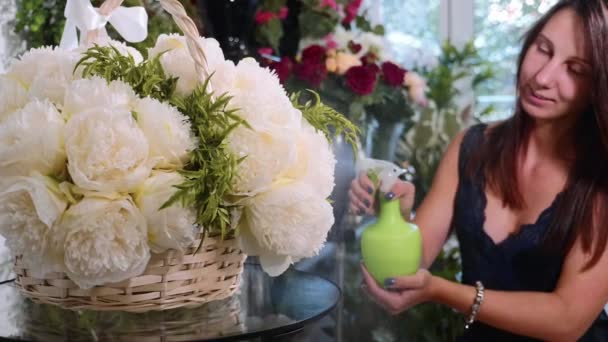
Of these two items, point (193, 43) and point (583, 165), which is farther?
point (583, 165)

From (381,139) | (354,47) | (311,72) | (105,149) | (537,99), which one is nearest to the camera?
(105,149)

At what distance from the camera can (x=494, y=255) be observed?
141 cm

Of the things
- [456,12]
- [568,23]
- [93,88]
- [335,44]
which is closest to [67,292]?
[93,88]

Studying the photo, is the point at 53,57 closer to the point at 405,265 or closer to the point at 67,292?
the point at 67,292

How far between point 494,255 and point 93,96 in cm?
98

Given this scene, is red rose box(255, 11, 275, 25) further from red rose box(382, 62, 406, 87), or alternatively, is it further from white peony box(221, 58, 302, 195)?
white peony box(221, 58, 302, 195)

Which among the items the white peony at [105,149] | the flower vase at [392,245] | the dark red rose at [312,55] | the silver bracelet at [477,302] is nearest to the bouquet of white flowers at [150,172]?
the white peony at [105,149]

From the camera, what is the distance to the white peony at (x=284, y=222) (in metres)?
0.67

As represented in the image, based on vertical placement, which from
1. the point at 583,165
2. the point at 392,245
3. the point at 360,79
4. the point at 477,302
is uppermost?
the point at 360,79

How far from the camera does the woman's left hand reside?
1269 mm

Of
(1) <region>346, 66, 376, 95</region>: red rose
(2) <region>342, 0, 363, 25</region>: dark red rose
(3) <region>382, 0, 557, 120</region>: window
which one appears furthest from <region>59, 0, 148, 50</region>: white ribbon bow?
(3) <region>382, 0, 557, 120</region>: window

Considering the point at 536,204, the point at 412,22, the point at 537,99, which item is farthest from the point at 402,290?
the point at 412,22

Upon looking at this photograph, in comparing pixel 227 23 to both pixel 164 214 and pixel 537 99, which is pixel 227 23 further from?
pixel 164 214

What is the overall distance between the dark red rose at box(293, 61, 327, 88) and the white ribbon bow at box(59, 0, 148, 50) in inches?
30.7
